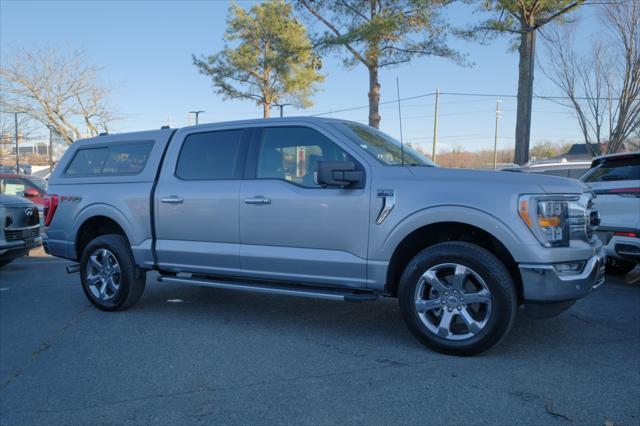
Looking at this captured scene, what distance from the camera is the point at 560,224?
3.72m

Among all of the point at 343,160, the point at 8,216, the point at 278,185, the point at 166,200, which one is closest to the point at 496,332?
the point at 343,160

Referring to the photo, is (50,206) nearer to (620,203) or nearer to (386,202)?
(386,202)

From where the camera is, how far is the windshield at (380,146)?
14.8ft

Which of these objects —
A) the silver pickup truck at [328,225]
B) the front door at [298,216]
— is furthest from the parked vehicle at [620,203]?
the front door at [298,216]

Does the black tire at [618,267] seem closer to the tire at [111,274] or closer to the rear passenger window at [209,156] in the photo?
the rear passenger window at [209,156]

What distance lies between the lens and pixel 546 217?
370 cm

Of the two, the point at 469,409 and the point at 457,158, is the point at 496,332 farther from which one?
the point at 457,158

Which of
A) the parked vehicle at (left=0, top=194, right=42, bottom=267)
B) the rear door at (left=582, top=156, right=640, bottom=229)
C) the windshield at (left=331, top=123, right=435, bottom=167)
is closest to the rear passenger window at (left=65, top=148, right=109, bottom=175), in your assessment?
the parked vehicle at (left=0, top=194, right=42, bottom=267)

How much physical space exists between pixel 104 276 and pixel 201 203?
1563 millimetres

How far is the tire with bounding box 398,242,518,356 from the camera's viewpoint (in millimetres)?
3758

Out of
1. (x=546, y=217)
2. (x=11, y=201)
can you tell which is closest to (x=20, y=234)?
(x=11, y=201)

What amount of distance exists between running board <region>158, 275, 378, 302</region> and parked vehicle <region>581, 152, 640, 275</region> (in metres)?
3.36

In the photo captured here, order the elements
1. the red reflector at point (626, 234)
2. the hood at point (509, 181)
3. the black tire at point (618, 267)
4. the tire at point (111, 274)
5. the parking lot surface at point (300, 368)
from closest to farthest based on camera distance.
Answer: the parking lot surface at point (300, 368) → the hood at point (509, 181) → the tire at point (111, 274) → the red reflector at point (626, 234) → the black tire at point (618, 267)

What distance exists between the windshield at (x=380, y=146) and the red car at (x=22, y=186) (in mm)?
8512
